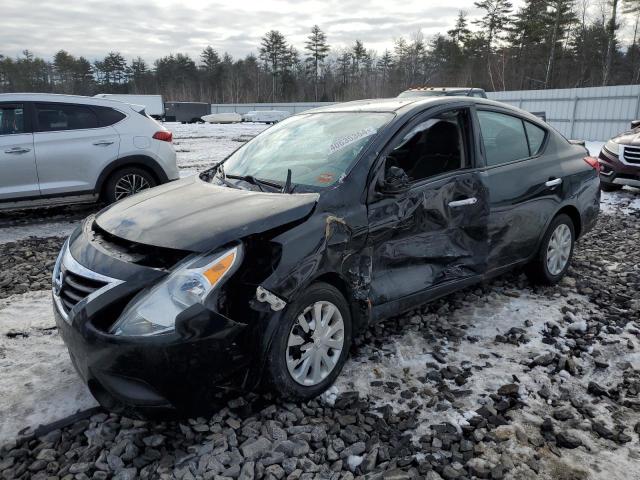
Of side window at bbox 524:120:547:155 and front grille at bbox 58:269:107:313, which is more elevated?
side window at bbox 524:120:547:155

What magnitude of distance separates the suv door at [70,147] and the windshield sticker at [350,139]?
4.74m

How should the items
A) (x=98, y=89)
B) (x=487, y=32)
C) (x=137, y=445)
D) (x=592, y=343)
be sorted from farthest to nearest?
(x=98, y=89) < (x=487, y=32) < (x=592, y=343) < (x=137, y=445)

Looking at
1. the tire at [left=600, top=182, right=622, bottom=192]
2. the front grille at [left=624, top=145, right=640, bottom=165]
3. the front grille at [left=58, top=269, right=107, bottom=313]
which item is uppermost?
the front grille at [left=624, top=145, right=640, bottom=165]

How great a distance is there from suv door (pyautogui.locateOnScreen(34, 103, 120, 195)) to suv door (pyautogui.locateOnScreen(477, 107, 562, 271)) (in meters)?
5.27

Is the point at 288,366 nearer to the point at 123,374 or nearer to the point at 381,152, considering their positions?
the point at 123,374

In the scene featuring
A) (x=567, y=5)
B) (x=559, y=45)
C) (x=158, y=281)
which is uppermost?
(x=567, y=5)

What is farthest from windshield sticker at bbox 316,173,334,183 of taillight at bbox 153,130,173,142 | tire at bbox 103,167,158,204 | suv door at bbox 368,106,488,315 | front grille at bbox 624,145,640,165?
front grille at bbox 624,145,640,165

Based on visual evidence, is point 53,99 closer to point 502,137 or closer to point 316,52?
point 502,137

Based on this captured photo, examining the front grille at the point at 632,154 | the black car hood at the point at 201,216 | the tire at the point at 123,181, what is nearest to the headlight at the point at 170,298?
the black car hood at the point at 201,216

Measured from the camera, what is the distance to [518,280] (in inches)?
191

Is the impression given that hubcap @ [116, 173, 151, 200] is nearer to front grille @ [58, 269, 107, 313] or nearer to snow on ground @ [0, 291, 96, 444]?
snow on ground @ [0, 291, 96, 444]

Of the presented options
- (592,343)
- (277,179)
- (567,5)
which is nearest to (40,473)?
(277,179)

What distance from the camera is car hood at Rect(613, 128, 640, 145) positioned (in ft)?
29.4

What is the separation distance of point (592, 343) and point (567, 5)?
49.9 m
